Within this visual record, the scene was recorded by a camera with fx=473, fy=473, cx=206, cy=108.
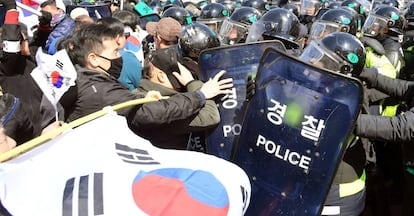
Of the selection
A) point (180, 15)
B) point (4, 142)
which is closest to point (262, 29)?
point (4, 142)

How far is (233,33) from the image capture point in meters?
4.58

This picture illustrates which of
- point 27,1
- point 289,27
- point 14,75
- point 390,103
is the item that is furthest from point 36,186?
point 27,1

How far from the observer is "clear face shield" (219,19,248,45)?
4.53m

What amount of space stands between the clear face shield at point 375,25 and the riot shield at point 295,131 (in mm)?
3350

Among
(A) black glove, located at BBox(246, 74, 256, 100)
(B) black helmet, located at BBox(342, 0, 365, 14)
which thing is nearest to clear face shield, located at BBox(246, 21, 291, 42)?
(A) black glove, located at BBox(246, 74, 256, 100)

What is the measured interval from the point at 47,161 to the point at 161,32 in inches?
110

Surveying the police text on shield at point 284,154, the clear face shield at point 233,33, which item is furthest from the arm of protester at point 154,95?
the clear face shield at point 233,33

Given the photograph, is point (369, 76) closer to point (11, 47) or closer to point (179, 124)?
point (179, 124)

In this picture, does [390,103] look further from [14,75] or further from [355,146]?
[14,75]

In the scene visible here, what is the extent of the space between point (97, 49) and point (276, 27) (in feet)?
7.62

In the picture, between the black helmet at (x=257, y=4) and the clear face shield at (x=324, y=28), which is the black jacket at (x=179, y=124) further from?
the black helmet at (x=257, y=4)

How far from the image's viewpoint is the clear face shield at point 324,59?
8.59ft

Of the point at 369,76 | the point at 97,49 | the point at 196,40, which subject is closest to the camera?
the point at 97,49

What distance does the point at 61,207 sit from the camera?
4.84 ft
